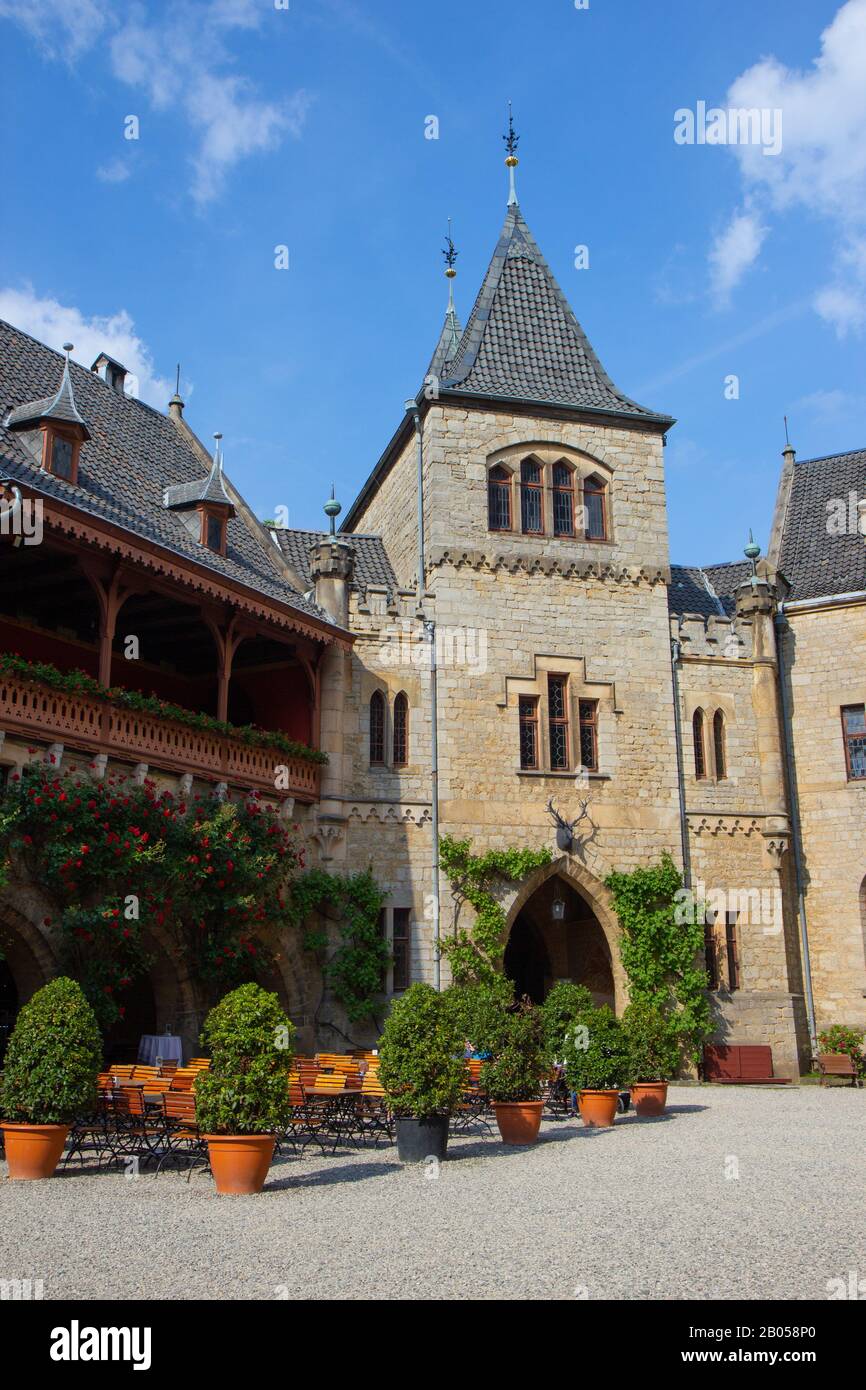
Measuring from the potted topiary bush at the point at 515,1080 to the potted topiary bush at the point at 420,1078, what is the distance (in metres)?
1.03

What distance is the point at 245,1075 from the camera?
11.7m

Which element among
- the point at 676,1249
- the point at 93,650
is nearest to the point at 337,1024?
the point at 93,650

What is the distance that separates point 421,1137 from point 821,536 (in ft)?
63.2

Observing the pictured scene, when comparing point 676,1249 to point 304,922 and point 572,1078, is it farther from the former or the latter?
point 304,922

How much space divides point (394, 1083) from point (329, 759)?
9.65m

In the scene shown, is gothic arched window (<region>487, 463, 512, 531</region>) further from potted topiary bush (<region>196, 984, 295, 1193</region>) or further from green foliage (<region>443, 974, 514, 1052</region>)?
potted topiary bush (<region>196, 984, 295, 1193</region>)

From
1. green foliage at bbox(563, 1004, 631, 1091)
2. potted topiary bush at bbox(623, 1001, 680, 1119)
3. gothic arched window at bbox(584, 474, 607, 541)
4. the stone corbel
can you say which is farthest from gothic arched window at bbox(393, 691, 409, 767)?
green foliage at bbox(563, 1004, 631, 1091)

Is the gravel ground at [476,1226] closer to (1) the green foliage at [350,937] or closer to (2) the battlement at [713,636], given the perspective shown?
(1) the green foliage at [350,937]

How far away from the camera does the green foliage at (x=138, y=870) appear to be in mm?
15950

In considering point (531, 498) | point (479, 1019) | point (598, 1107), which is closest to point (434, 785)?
point (531, 498)

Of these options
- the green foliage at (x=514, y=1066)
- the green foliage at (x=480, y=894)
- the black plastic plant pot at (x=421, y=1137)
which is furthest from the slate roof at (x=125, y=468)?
the black plastic plant pot at (x=421, y=1137)

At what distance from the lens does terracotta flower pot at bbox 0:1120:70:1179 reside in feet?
40.1

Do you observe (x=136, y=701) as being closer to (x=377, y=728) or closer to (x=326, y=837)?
(x=326, y=837)

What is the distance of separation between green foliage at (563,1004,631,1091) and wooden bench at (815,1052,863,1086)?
28.0 ft
